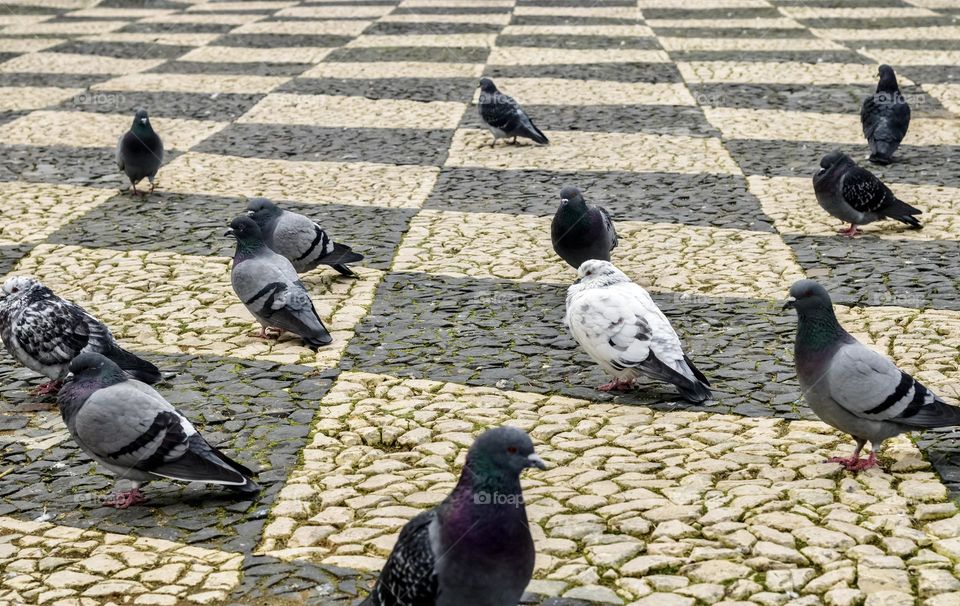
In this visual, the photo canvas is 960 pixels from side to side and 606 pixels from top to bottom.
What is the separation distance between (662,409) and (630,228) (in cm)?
397

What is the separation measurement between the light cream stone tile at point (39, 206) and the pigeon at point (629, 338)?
5901 mm

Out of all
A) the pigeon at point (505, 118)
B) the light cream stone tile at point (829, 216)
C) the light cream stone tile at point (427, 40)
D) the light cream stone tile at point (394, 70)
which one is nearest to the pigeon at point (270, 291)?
the light cream stone tile at point (829, 216)

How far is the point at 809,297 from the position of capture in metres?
5.74

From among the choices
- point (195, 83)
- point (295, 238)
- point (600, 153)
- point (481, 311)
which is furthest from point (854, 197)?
point (195, 83)

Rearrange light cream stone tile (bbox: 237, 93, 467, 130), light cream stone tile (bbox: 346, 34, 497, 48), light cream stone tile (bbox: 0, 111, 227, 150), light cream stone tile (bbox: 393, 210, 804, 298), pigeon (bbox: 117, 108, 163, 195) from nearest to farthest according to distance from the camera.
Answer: light cream stone tile (bbox: 393, 210, 804, 298), pigeon (bbox: 117, 108, 163, 195), light cream stone tile (bbox: 0, 111, 227, 150), light cream stone tile (bbox: 237, 93, 467, 130), light cream stone tile (bbox: 346, 34, 497, 48)

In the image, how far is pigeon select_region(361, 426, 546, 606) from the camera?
3939 mm

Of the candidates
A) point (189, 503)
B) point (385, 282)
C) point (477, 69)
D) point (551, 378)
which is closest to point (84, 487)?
point (189, 503)

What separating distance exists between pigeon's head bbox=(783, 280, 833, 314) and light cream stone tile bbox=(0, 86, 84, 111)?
12988 mm

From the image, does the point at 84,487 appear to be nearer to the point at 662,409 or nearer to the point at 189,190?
the point at 662,409

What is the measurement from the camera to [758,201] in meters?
11.2

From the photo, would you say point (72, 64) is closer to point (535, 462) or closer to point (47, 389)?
point (47, 389)

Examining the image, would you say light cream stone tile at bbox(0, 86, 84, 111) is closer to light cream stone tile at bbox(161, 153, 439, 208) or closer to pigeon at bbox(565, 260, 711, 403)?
light cream stone tile at bbox(161, 153, 439, 208)

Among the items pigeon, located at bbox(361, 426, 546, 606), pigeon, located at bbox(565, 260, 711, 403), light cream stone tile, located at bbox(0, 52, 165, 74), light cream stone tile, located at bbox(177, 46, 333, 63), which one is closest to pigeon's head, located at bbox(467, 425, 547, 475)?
pigeon, located at bbox(361, 426, 546, 606)

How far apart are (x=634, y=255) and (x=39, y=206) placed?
6142 mm
